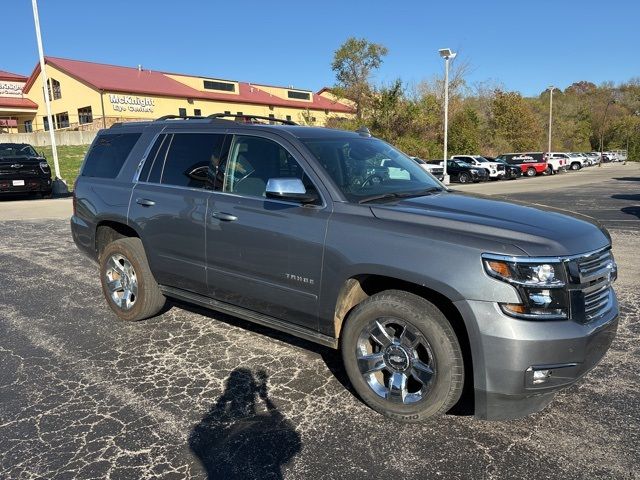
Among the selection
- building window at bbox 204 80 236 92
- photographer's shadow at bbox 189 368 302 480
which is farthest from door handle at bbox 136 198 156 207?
building window at bbox 204 80 236 92

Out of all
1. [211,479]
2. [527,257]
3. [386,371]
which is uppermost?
[527,257]

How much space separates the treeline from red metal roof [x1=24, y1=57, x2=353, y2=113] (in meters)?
5.80

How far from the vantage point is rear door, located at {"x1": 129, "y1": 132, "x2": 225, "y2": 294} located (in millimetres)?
4250

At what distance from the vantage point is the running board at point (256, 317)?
3.60 metres

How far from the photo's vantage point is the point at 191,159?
14.7 ft

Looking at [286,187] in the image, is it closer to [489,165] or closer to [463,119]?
[489,165]

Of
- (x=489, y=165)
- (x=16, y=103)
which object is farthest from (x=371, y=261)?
(x=16, y=103)

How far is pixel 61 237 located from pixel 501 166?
29.9m

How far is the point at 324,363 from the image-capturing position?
4.13m

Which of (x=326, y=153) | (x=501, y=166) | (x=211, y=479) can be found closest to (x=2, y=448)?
(x=211, y=479)

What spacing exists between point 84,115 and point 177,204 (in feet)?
154

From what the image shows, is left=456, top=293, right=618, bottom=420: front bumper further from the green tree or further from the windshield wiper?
the green tree

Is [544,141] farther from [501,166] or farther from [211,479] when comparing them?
[211,479]

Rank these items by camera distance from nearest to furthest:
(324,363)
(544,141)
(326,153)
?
(326,153) → (324,363) → (544,141)
